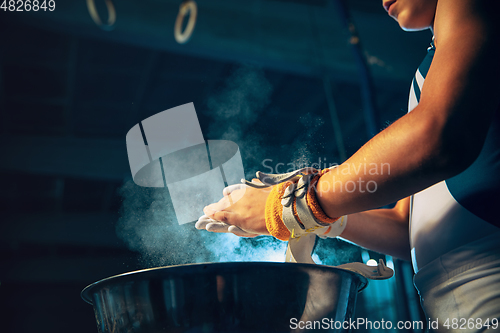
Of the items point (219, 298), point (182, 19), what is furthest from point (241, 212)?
point (182, 19)

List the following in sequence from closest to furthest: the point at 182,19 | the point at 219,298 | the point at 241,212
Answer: the point at 219,298
the point at 241,212
the point at 182,19

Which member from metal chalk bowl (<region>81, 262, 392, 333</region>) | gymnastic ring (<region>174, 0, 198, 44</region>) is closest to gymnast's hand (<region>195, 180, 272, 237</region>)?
metal chalk bowl (<region>81, 262, 392, 333</region>)

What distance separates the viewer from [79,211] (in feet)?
23.9

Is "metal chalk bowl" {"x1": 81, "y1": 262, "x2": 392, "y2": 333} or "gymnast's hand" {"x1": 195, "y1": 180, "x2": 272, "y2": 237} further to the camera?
"gymnast's hand" {"x1": 195, "y1": 180, "x2": 272, "y2": 237}

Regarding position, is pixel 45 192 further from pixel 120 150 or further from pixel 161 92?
pixel 161 92

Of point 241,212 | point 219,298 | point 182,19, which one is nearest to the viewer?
point 219,298

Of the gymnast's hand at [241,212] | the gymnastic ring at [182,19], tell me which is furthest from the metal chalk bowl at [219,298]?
the gymnastic ring at [182,19]

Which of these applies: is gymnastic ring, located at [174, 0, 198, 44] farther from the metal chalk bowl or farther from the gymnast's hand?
the metal chalk bowl

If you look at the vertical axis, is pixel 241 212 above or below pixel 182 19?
below

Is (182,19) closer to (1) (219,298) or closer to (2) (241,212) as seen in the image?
(2) (241,212)

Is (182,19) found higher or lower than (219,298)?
higher

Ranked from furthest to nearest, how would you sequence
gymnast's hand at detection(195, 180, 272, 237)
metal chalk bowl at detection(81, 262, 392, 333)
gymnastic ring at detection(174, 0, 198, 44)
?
gymnastic ring at detection(174, 0, 198, 44) < gymnast's hand at detection(195, 180, 272, 237) < metal chalk bowl at detection(81, 262, 392, 333)

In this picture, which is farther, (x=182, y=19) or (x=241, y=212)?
(x=182, y=19)

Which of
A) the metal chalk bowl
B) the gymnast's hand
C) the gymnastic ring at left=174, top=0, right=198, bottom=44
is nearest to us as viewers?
the metal chalk bowl
